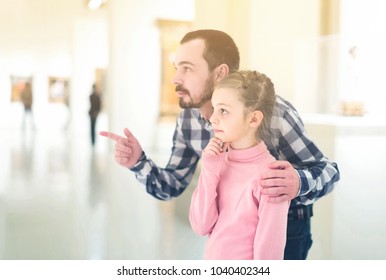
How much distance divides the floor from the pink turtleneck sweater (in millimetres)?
541

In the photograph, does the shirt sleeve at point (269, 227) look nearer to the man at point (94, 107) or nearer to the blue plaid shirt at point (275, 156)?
the blue plaid shirt at point (275, 156)

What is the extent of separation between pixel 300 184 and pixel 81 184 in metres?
1.01

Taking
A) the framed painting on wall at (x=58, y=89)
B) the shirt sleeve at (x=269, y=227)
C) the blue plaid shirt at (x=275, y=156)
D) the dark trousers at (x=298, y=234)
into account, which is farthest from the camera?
the framed painting on wall at (x=58, y=89)

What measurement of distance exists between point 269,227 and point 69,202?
105 cm

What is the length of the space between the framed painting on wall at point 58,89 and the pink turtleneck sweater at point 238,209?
86 centimetres

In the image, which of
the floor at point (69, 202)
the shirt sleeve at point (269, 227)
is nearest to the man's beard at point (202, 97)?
the shirt sleeve at point (269, 227)

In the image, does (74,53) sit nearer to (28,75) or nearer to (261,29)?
(28,75)

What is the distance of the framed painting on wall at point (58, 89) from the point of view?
184 centimetres

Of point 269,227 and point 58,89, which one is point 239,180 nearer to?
point 269,227

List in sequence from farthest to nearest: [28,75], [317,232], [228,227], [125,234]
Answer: [125,234] → [28,75] → [317,232] → [228,227]

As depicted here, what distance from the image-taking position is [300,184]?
4.05ft

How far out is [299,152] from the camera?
4.45 ft

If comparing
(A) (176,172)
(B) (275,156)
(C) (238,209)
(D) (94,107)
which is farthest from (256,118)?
(D) (94,107)
